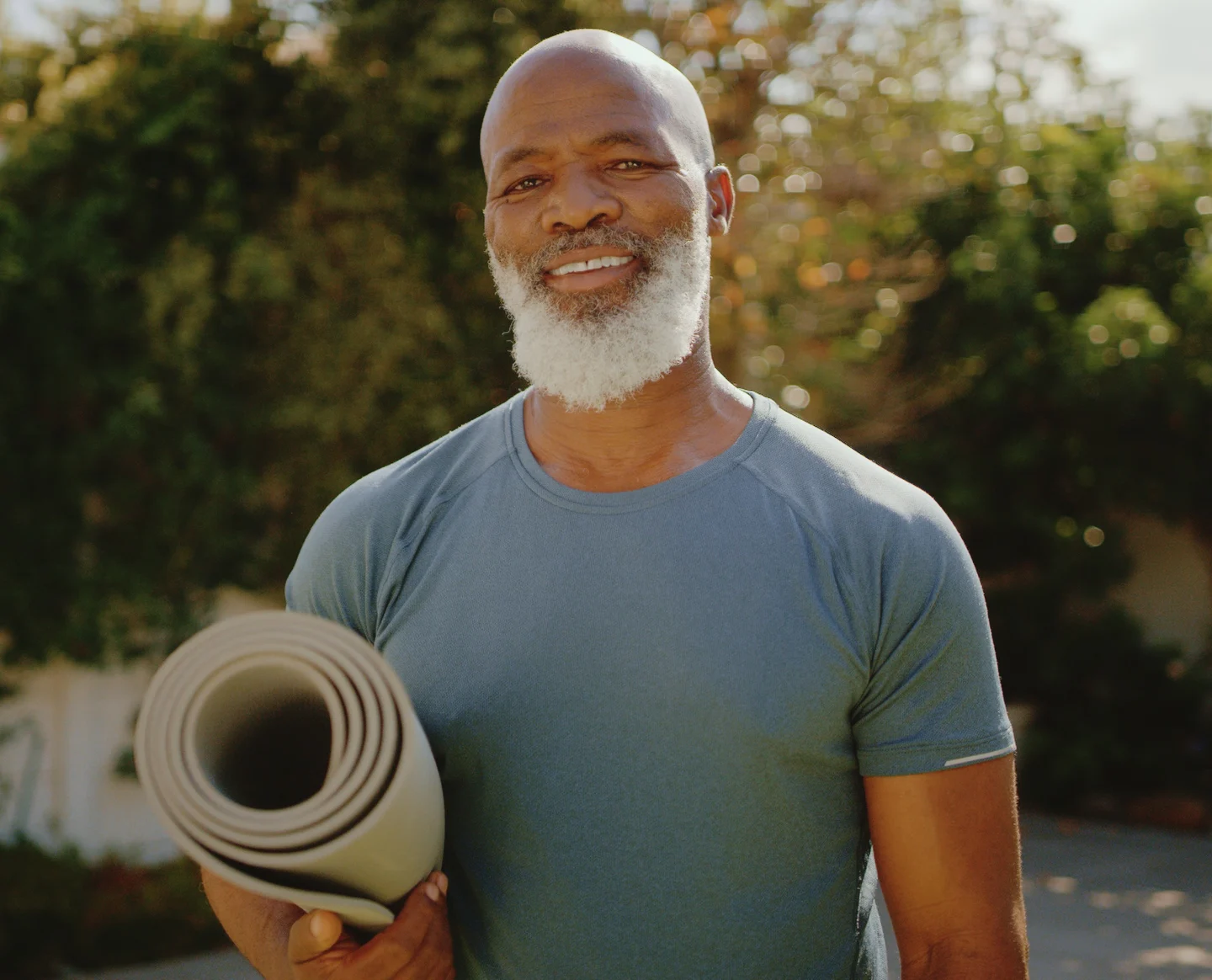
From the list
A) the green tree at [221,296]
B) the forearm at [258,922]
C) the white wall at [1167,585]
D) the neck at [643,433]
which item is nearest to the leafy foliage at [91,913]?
the green tree at [221,296]

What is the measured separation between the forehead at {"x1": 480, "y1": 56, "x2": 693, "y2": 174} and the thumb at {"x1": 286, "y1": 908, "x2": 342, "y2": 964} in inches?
42.6

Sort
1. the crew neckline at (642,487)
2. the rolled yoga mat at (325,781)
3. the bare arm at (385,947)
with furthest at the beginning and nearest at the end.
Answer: the crew neckline at (642,487)
the bare arm at (385,947)
the rolled yoga mat at (325,781)

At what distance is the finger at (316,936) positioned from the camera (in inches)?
52.1

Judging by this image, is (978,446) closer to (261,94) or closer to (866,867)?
(261,94)

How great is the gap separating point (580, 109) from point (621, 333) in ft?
1.08

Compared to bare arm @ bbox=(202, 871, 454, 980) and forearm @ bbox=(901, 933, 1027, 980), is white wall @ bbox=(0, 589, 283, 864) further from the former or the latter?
forearm @ bbox=(901, 933, 1027, 980)

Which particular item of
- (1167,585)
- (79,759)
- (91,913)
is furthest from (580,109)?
(1167,585)

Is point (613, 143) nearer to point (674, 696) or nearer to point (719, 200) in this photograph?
point (719, 200)

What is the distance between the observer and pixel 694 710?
156 centimetres

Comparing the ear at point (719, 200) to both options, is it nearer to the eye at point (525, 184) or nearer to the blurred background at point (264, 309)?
the eye at point (525, 184)

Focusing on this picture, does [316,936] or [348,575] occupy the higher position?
[348,575]

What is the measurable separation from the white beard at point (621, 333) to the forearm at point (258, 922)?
80 cm

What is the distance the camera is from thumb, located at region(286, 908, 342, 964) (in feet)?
4.34

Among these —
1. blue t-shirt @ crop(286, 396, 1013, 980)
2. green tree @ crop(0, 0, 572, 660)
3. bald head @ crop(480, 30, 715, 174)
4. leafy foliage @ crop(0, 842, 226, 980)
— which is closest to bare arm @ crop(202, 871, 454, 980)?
blue t-shirt @ crop(286, 396, 1013, 980)
